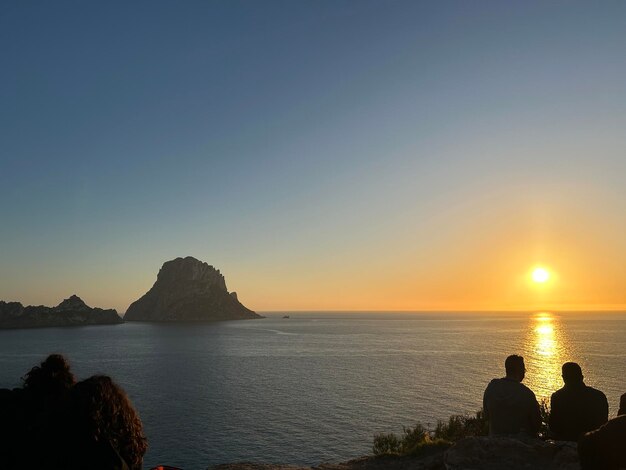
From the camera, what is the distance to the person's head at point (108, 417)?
153 inches

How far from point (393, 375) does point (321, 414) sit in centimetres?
2955

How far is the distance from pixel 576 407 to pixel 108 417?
29.8ft

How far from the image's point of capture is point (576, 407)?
9.38m

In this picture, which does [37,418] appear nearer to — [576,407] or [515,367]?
[515,367]

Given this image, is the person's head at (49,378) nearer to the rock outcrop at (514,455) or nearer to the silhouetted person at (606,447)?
the silhouetted person at (606,447)

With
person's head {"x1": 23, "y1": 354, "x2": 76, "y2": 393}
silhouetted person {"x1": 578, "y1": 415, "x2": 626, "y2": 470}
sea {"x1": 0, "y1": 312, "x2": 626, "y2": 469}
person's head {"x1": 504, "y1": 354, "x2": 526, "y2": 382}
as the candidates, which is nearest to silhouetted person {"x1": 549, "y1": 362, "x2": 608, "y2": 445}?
person's head {"x1": 504, "y1": 354, "x2": 526, "y2": 382}

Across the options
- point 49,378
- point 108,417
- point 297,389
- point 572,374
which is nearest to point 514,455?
point 572,374

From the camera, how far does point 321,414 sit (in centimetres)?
4997

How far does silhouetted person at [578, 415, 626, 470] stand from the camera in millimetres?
4012

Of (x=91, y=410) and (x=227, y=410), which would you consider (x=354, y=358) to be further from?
(x=91, y=410)

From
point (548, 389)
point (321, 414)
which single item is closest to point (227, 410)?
point (321, 414)

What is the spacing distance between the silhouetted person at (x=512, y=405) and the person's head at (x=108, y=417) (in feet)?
25.9

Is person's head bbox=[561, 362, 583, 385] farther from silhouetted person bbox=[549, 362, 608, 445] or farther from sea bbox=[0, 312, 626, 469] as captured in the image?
sea bbox=[0, 312, 626, 469]

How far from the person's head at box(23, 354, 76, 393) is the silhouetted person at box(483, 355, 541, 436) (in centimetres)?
809
